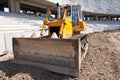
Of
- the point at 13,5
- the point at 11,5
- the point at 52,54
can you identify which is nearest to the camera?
the point at 52,54

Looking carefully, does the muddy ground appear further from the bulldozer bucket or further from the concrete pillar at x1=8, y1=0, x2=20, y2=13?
the concrete pillar at x1=8, y1=0, x2=20, y2=13

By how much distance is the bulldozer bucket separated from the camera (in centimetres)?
591

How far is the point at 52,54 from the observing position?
627 cm

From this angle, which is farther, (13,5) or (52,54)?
(13,5)

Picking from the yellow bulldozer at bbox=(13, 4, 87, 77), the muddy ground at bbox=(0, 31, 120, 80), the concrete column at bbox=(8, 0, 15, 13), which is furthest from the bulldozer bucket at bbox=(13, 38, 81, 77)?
the concrete column at bbox=(8, 0, 15, 13)

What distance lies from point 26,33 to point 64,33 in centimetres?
305

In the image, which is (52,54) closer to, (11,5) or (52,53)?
(52,53)

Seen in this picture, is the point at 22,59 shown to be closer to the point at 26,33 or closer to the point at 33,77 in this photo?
the point at 33,77

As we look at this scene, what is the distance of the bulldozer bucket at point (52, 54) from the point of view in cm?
591

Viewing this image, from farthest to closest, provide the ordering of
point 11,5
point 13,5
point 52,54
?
point 13,5, point 11,5, point 52,54

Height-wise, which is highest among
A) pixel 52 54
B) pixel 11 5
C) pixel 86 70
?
pixel 11 5

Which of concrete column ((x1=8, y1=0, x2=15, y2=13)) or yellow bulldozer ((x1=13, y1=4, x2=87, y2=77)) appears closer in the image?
yellow bulldozer ((x1=13, y1=4, x2=87, y2=77))

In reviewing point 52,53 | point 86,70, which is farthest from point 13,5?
point 86,70

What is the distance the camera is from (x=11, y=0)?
25.1 m
